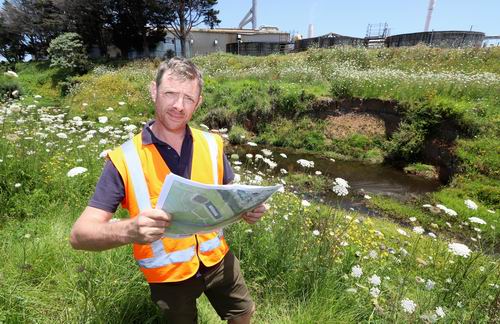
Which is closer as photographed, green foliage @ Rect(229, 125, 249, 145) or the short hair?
the short hair

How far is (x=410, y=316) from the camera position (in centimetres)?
223

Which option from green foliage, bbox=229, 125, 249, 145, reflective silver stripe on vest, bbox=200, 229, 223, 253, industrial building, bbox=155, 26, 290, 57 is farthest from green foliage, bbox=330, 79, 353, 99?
industrial building, bbox=155, 26, 290, 57

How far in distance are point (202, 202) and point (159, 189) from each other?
41 centimetres

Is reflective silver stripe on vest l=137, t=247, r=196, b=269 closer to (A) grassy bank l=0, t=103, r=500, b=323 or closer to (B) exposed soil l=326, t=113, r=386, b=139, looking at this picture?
(A) grassy bank l=0, t=103, r=500, b=323

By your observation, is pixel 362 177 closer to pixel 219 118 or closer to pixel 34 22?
pixel 219 118

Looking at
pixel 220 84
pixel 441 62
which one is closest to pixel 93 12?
pixel 220 84

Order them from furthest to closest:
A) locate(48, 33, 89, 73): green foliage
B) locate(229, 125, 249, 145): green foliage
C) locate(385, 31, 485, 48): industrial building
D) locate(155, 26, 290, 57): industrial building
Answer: locate(155, 26, 290, 57): industrial building < locate(48, 33, 89, 73): green foliage < locate(385, 31, 485, 48): industrial building < locate(229, 125, 249, 145): green foliage

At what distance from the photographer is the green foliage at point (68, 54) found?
25.2 m

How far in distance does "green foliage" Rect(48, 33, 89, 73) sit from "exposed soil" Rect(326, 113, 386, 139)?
21410 mm

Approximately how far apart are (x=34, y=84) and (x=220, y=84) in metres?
19.4

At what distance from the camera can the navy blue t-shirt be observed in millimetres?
1433

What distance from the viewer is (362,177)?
11.4 metres

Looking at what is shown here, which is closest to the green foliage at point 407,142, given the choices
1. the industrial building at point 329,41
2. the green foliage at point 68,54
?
the industrial building at point 329,41

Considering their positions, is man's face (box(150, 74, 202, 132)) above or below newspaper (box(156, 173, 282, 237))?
above
